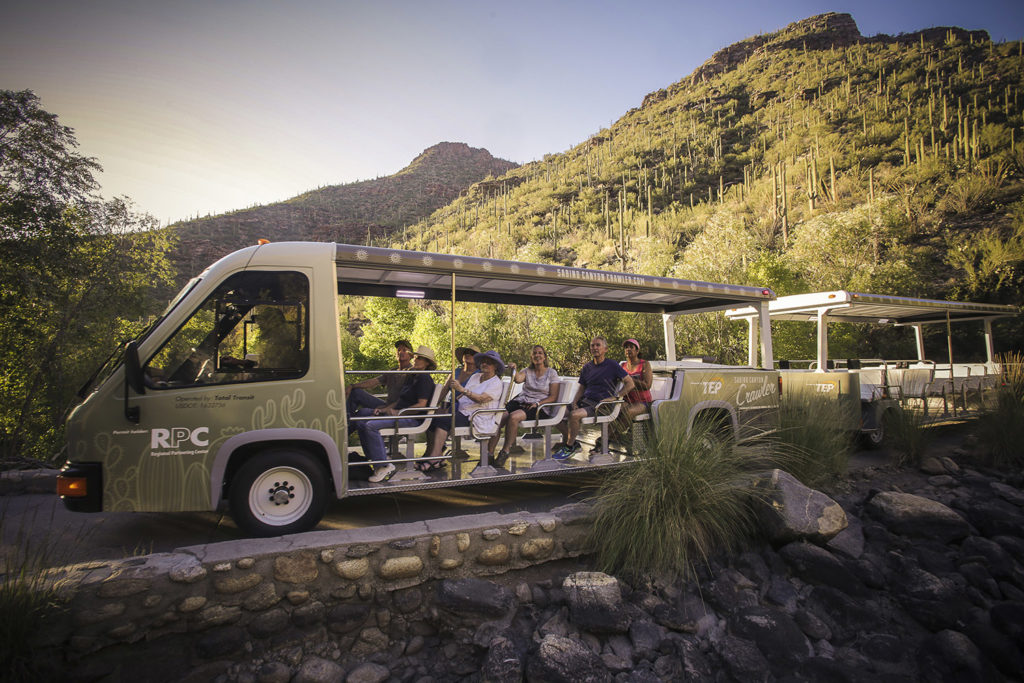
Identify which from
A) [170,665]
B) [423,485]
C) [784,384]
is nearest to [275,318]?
[423,485]

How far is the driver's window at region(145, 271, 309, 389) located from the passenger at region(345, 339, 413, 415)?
1283 millimetres

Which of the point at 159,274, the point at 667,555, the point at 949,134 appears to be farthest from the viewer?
the point at 949,134

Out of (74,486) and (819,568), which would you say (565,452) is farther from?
(74,486)

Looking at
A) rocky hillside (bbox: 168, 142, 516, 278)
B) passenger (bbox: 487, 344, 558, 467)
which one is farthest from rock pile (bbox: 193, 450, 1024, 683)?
rocky hillside (bbox: 168, 142, 516, 278)

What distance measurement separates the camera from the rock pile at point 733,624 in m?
3.46

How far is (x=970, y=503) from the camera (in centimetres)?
→ 603

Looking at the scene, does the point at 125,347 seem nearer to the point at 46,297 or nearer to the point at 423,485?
the point at 423,485

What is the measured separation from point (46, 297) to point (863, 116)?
1903 inches

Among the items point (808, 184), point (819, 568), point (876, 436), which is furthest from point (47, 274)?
point (808, 184)

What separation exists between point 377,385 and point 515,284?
6.60 ft

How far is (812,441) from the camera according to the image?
6539 millimetres

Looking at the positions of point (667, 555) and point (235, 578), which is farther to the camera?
point (667, 555)

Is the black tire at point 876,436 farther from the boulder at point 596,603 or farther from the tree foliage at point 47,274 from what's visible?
the tree foliage at point 47,274

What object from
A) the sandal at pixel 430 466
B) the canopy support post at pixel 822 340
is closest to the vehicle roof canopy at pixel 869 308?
the canopy support post at pixel 822 340
